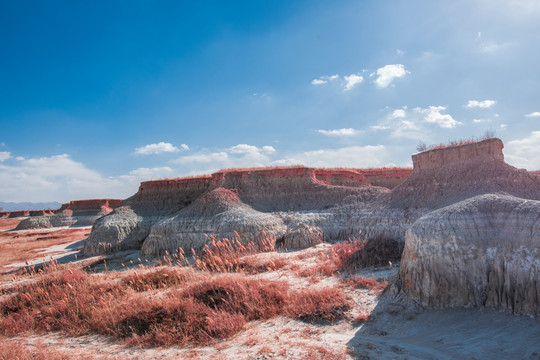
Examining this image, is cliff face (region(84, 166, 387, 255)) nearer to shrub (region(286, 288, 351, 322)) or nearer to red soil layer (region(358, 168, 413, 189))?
red soil layer (region(358, 168, 413, 189))

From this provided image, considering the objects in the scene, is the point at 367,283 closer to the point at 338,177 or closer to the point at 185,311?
the point at 185,311

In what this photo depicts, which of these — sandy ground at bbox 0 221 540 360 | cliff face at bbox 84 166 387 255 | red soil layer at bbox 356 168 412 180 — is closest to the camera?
sandy ground at bbox 0 221 540 360

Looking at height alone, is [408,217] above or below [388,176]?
below

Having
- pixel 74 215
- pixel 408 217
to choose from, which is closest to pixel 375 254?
pixel 408 217

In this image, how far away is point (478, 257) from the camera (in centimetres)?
638

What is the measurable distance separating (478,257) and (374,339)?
302 cm

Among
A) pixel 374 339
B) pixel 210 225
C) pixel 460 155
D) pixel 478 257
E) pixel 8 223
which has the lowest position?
pixel 8 223

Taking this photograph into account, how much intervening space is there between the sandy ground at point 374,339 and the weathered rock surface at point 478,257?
38 centimetres

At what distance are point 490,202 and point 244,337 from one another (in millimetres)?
6741

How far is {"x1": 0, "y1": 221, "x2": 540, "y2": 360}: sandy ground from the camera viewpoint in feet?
16.3

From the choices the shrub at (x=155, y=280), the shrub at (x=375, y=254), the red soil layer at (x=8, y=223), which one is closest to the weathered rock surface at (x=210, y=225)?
the shrub at (x=375, y=254)

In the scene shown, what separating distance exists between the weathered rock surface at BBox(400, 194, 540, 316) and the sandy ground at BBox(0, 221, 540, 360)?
382 millimetres

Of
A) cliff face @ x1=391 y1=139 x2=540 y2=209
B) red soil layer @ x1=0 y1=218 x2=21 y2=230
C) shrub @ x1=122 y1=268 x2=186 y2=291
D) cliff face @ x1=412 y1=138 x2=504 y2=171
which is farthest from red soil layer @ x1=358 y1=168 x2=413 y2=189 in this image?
red soil layer @ x1=0 y1=218 x2=21 y2=230

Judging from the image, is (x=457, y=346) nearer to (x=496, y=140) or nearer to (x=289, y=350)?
(x=289, y=350)
